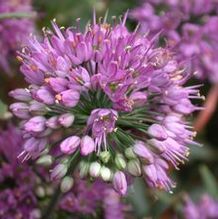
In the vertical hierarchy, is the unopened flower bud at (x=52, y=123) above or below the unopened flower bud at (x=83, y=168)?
above

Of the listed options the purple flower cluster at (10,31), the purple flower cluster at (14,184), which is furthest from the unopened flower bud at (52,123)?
the purple flower cluster at (10,31)

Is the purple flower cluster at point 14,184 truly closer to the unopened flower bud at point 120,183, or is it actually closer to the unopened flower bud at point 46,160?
the unopened flower bud at point 46,160

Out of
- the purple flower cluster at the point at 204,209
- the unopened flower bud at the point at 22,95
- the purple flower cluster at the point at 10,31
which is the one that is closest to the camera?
the unopened flower bud at the point at 22,95

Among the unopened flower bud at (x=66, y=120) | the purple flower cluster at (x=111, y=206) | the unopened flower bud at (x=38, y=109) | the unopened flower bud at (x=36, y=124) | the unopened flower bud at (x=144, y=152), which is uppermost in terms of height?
the unopened flower bud at (x=38, y=109)

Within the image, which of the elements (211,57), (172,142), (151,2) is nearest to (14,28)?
(151,2)

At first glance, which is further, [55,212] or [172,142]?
[55,212]

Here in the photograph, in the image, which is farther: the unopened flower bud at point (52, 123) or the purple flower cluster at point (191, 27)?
the purple flower cluster at point (191, 27)

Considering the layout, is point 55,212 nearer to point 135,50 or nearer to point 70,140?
point 70,140
